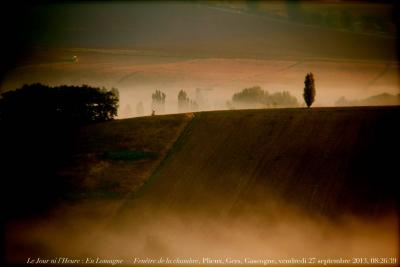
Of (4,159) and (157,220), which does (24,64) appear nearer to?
(4,159)

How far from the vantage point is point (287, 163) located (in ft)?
94.9

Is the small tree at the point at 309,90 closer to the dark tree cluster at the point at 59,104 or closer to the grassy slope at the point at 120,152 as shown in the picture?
the grassy slope at the point at 120,152

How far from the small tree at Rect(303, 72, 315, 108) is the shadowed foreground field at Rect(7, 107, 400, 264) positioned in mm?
3227

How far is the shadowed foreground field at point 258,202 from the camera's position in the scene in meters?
22.0

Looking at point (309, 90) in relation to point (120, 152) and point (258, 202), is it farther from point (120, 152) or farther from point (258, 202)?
point (120, 152)

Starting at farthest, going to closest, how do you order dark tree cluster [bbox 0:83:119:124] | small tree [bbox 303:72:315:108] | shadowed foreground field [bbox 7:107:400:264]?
dark tree cluster [bbox 0:83:119:124] → small tree [bbox 303:72:315:108] → shadowed foreground field [bbox 7:107:400:264]

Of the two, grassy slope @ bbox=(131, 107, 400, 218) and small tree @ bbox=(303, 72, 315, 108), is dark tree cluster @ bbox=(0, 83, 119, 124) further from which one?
small tree @ bbox=(303, 72, 315, 108)

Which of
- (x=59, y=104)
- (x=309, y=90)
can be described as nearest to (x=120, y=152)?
(x=59, y=104)

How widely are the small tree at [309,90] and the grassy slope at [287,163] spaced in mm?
2393

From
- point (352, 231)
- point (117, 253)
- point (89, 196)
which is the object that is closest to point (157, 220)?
point (117, 253)

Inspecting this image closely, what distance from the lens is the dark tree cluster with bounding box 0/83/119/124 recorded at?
3819cm

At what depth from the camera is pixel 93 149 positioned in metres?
33.5

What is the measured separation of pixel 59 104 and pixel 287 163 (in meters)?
20.1

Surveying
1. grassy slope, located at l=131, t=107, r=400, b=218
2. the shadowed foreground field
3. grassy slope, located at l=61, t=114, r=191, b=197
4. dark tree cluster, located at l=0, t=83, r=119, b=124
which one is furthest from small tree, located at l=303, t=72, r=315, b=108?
dark tree cluster, located at l=0, t=83, r=119, b=124
